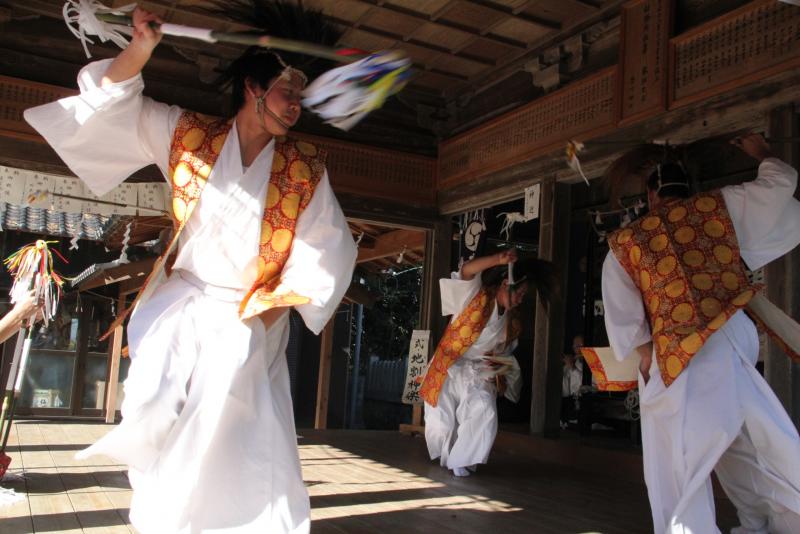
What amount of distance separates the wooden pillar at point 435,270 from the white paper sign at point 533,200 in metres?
1.43

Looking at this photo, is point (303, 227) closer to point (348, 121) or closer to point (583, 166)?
point (348, 121)

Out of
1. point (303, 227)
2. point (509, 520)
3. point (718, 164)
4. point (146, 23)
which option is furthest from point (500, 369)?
point (146, 23)

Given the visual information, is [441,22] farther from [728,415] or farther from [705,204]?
[728,415]

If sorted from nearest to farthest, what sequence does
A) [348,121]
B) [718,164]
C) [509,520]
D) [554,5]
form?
[348,121] < [509,520] < [554,5] < [718,164]

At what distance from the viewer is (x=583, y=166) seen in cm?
534

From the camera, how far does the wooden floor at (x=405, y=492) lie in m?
3.21

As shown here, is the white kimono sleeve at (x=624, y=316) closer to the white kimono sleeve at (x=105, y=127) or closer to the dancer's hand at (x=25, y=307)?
the white kimono sleeve at (x=105, y=127)

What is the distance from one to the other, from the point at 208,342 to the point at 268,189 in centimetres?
54

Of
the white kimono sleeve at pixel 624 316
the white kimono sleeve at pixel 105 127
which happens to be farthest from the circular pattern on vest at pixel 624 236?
the white kimono sleeve at pixel 105 127

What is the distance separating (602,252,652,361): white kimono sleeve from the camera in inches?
116

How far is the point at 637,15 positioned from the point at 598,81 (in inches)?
21.3

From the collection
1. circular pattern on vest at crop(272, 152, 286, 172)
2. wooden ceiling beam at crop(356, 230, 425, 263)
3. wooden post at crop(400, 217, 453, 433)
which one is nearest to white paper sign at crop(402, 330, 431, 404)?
wooden post at crop(400, 217, 453, 433)

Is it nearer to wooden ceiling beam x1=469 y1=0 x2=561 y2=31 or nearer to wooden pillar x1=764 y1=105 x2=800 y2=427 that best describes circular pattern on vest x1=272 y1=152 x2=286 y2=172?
wooden pillar x1=764 y1=105 x2=800 y2=427

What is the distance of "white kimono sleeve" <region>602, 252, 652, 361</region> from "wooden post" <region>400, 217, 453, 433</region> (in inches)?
169
